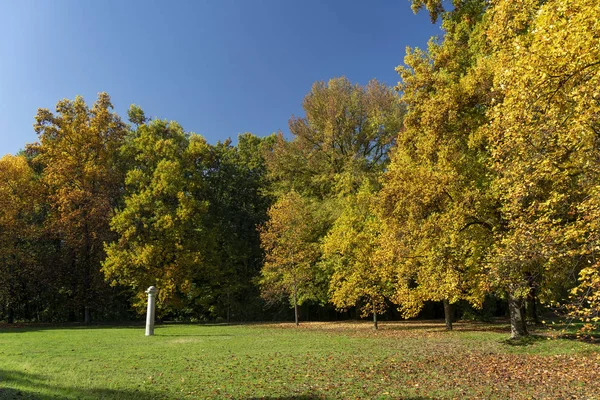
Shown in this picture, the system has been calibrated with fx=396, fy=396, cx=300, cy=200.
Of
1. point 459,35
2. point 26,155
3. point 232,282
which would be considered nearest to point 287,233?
point 232,282

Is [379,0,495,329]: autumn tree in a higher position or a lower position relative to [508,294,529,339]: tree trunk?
higher

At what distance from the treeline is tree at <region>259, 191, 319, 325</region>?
0.14 metres

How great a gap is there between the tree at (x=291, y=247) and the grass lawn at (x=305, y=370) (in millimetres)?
12649

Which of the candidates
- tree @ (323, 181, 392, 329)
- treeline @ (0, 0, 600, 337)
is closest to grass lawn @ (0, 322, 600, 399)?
treeline @ (0, 0, 600, 337)

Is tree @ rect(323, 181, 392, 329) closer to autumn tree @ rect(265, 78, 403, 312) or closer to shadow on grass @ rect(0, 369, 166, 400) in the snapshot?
autumn tree @ rect(265, 78, 403, 312)

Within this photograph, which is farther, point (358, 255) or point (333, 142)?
point (333, 142)

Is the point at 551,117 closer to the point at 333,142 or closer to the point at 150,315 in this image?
the point at 150,315

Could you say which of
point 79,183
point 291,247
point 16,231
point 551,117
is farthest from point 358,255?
point 16,231

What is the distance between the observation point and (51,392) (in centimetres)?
762

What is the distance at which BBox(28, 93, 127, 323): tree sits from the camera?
1222 inches

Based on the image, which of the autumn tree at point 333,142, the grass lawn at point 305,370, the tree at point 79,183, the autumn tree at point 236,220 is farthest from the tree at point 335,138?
the grass lawn at point 305,370

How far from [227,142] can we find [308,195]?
13.1 m

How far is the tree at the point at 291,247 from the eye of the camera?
92.3 ft

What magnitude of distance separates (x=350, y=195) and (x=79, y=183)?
74.0 feet
